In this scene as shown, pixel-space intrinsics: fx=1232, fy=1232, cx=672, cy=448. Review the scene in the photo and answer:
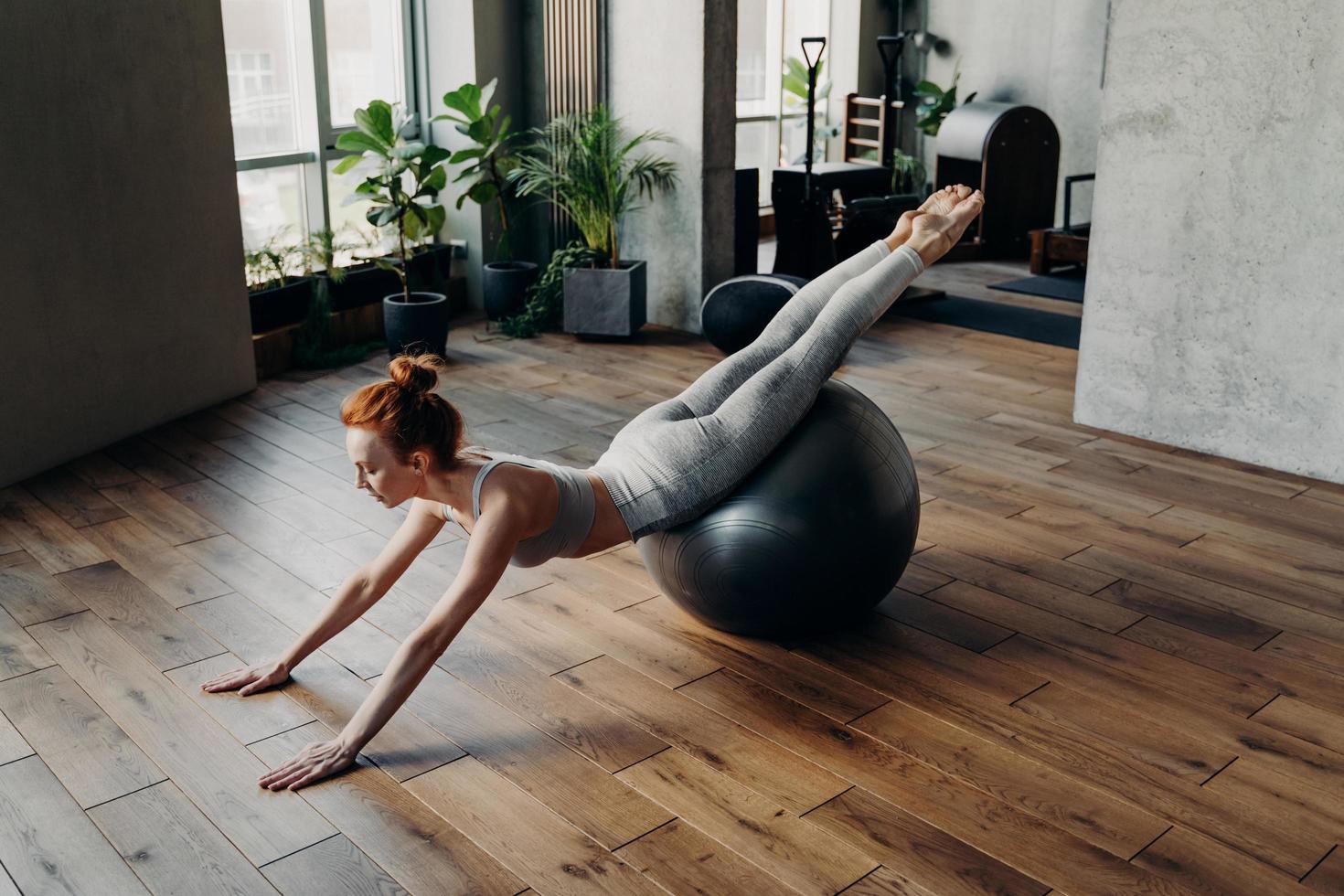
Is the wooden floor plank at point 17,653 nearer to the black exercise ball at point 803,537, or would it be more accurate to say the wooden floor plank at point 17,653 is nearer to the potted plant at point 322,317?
the black exercise ball at point 803,537

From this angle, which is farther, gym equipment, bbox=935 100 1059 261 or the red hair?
gym equipment, bbox=935 100 1059 261

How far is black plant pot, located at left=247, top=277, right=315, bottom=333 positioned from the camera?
5430 millimetres

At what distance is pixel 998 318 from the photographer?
6547 mm

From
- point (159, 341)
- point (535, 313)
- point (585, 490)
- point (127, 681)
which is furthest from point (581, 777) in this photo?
point (535, 313)

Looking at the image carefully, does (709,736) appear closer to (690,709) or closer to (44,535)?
(690,709)

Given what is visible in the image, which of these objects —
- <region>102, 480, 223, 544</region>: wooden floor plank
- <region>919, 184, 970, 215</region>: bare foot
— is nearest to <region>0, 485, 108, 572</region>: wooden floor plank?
<region>102, 480, 223, 544</region>: wooden floor plank

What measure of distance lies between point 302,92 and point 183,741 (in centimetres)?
411

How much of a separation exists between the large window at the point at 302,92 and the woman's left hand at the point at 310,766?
368 centimetres

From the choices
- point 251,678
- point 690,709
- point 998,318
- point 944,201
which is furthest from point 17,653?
point 998,318

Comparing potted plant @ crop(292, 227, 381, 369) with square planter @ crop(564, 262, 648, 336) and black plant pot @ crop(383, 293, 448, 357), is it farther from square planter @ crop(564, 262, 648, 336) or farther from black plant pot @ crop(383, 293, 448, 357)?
square planter @ crop(564, 262, 648, 336)

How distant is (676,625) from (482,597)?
2.68 feet

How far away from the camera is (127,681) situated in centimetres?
281

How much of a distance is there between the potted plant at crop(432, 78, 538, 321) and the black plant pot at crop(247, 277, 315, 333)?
0.83m

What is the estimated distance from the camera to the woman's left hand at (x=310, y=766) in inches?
94.3
